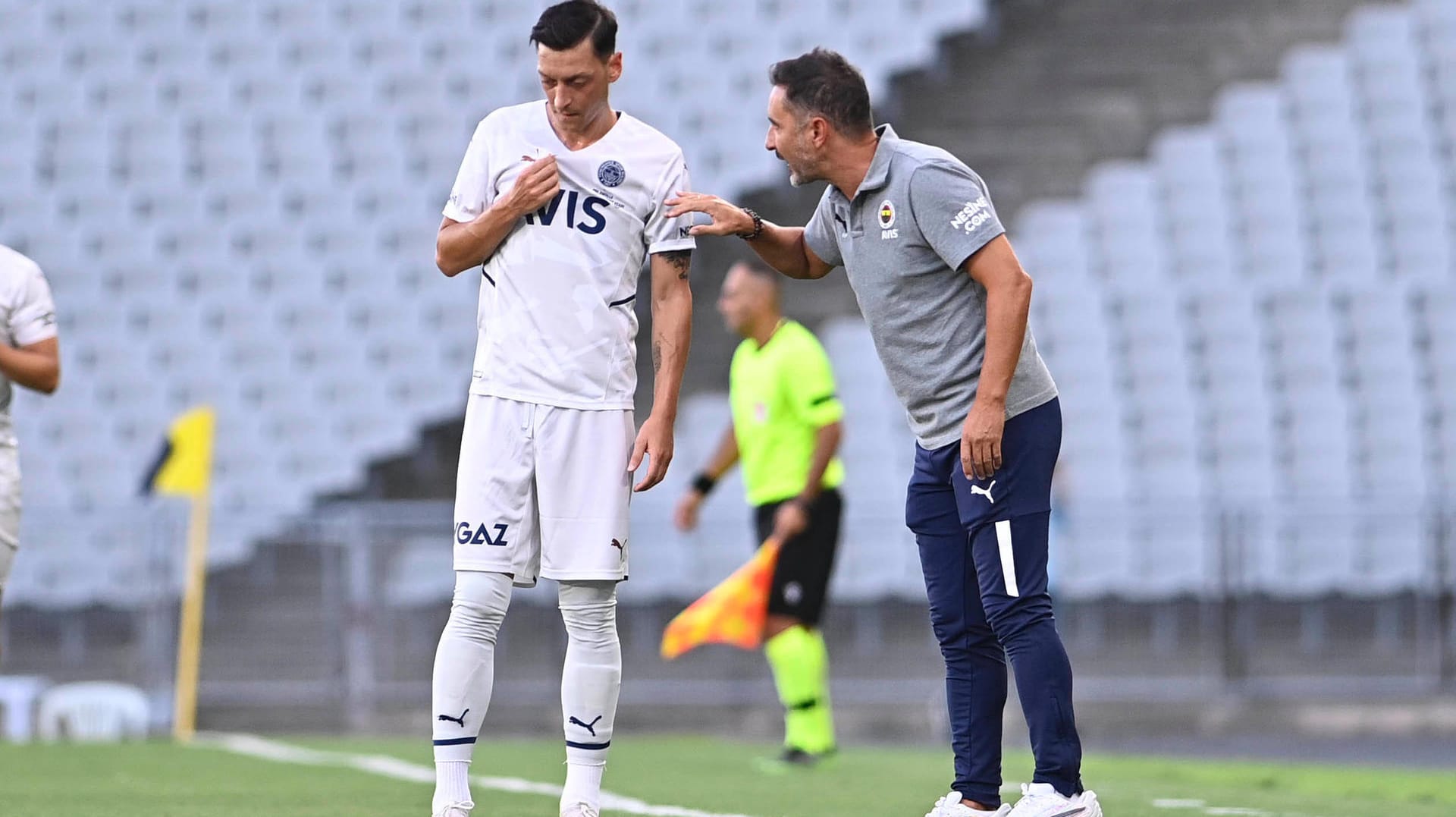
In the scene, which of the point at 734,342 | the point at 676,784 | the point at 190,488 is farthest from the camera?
the point at 734,342

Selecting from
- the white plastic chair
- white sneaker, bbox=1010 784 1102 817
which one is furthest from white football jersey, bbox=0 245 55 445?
the white plastic chair

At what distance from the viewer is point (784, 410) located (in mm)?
8906

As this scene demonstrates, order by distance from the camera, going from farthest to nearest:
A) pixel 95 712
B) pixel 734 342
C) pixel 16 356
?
pixel 734 342 < pixel 95 712 < pixel 16 356

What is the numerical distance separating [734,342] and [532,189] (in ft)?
34.6

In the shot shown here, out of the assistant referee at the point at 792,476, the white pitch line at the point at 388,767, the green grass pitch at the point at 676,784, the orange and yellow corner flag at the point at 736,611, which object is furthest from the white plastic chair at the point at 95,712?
the assistant referee at the point at 792,476

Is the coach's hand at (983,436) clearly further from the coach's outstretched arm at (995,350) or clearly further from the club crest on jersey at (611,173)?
the club crest on jersey at (611,173)

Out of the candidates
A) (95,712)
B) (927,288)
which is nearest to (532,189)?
(927,288)

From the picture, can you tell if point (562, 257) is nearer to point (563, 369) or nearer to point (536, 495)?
point (563, 369)

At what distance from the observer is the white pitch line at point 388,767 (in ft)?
20.7

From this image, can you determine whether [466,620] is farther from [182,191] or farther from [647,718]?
[182,191]

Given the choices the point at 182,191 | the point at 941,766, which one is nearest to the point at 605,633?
the point at 941,766

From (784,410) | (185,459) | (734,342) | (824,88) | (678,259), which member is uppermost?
(734,342)

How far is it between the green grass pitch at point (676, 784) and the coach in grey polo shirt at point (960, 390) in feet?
4.05

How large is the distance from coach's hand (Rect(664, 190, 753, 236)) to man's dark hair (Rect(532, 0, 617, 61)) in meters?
0.40
